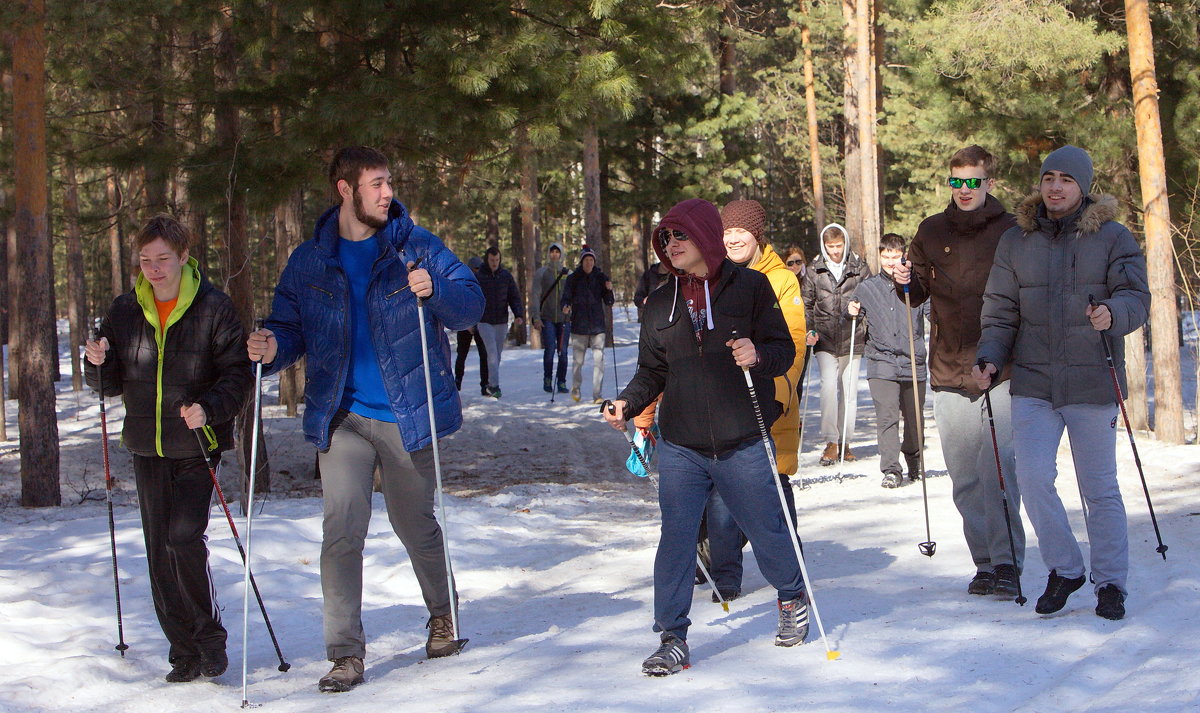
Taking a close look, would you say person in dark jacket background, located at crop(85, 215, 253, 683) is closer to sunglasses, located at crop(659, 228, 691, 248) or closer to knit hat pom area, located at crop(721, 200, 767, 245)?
sunglasses, located at crop(659, 228, 691, 248)

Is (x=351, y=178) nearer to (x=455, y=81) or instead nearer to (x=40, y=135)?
(x=455, y=81)

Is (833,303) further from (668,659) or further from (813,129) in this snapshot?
(813,129)

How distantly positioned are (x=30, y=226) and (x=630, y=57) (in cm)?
622

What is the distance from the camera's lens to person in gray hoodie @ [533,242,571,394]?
1738cm

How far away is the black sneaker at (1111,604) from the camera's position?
5.20 m

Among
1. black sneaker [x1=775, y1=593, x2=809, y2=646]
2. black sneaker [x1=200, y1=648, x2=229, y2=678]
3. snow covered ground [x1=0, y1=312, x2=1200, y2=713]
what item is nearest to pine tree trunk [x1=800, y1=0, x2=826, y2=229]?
snow covered ground [x1=0, y1=312, x2=1200, y2=713]

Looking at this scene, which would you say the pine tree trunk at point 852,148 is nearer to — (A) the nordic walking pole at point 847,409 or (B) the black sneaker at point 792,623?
(A) the nordic walking pole at point 847,409

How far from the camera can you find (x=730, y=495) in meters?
4.84

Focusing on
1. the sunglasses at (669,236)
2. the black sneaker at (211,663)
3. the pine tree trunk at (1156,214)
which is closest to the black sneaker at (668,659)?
the sunglasses at (669,236)

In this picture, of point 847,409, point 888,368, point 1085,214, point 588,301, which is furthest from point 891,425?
point 588,301

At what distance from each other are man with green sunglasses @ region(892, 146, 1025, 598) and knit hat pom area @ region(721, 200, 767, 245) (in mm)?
759

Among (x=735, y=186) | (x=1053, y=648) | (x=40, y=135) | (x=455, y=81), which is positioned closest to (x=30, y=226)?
(x=40, y=135)

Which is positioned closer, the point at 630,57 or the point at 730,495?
the point at 730,495

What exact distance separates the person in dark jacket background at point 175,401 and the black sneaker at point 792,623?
2.52 meters
